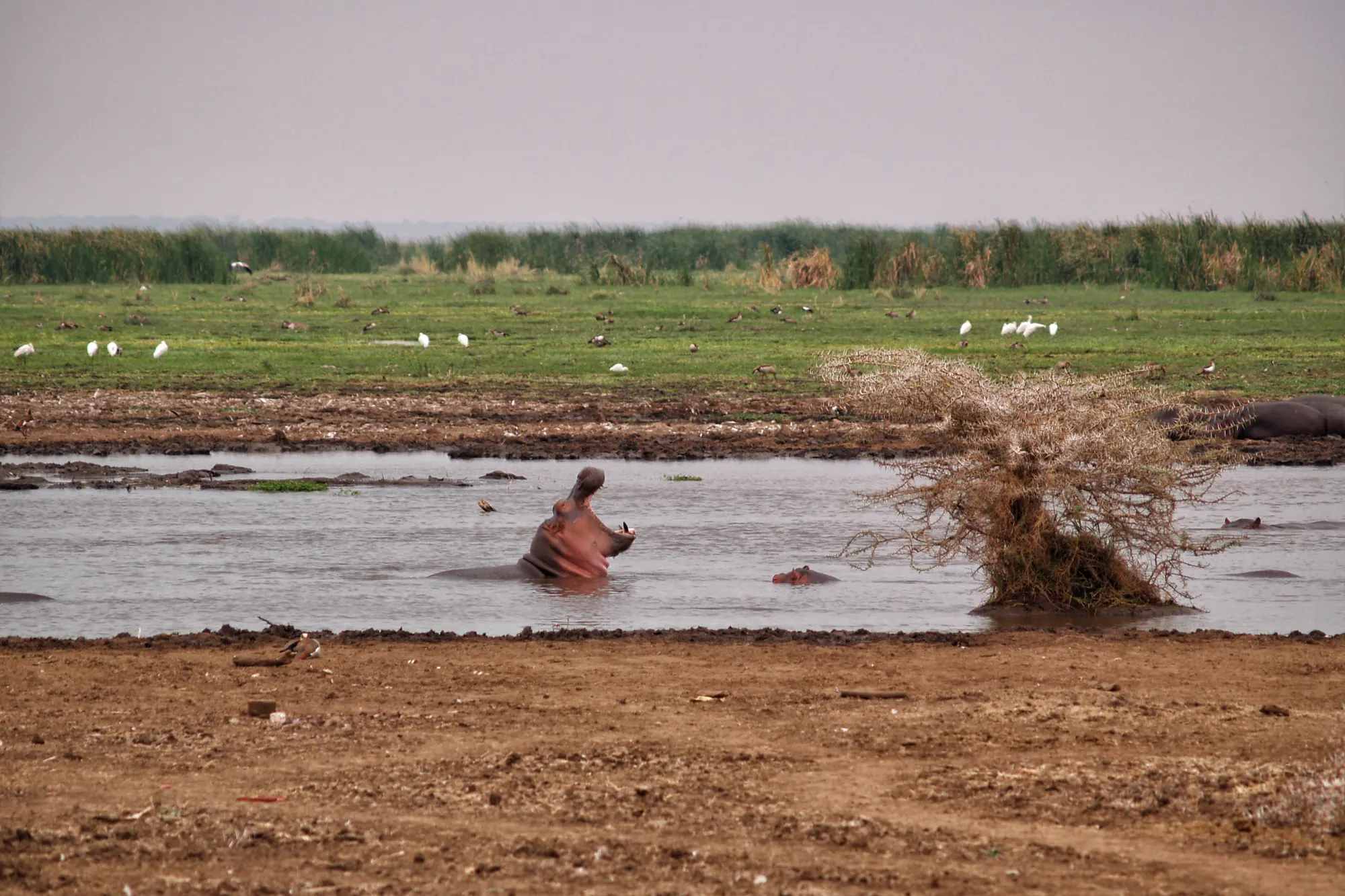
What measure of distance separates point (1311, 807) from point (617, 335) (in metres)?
25.5

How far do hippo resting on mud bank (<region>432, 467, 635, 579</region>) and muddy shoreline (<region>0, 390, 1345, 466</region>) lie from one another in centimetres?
633

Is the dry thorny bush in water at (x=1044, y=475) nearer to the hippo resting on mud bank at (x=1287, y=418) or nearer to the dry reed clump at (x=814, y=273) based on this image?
the hippo resting on mud bank at (x=1287, y=418)

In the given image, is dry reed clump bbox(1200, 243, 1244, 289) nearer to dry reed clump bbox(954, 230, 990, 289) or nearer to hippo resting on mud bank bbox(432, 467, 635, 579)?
dry reed clump bbox(954, 230, 990, 289)

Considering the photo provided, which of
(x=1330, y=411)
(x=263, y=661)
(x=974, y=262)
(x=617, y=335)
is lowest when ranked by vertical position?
(x=263, y=661)

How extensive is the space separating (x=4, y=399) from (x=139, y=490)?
23.4ft

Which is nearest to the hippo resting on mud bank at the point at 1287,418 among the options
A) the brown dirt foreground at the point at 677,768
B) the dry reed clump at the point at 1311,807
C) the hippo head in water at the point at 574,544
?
the hippo head in water at the point at 574,544

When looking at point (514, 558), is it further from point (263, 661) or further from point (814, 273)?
point (814, 273)

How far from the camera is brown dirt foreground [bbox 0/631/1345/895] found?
17.3 ft

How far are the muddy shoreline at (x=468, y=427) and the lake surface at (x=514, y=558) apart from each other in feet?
3.50

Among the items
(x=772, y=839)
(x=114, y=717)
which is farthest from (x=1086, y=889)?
(x=114, y=717)

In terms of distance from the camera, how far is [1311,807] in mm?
5645

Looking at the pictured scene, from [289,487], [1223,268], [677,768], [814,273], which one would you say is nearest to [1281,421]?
[289,487]

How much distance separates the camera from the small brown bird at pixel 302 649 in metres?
8.64

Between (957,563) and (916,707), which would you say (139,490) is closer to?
(957,563)
